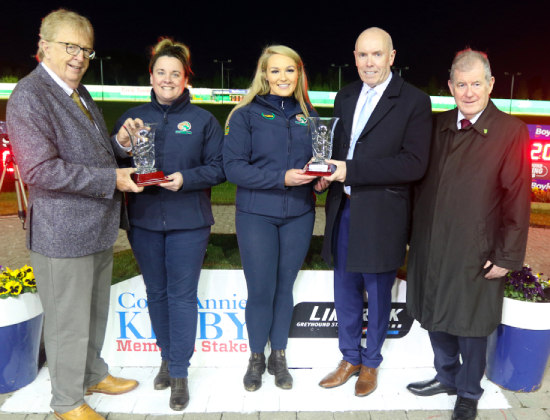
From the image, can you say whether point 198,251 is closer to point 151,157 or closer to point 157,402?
point 151,157

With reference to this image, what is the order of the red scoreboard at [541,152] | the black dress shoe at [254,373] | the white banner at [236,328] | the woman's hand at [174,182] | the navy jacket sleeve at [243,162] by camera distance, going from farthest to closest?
the red scoreboard at [541,152] < the white banner at [236,328] < the black dress shoe at [254,373] < the navy jacket sleeve at [243,162] < the woman's hand at [174,182]

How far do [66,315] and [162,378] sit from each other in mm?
820

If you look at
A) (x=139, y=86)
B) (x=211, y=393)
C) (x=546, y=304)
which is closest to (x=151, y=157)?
(x=211, y=393)

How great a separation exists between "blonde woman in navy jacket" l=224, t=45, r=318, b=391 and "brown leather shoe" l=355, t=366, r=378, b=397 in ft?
2.31

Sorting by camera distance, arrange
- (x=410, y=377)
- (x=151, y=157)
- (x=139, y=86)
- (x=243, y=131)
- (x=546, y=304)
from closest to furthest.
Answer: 1. (x=151, y=157)
2. (x=243, y=131)
3. (x=546, y=304)
4. (x=410, y=377)
5. (x=139, y=86)

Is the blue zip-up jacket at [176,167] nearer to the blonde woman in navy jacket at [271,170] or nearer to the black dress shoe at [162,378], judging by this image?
the blonde woman in navy jacket at [271,170]

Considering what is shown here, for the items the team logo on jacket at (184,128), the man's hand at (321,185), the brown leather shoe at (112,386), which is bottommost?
the brown leather shoe at (112,386)

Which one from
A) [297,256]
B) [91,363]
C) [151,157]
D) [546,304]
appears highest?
[151,157]

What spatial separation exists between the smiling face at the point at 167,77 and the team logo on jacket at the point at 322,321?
62.8 inches

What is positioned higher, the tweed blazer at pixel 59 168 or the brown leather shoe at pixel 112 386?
the tweed blazer at pixel 59 168

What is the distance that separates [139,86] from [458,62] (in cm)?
4652

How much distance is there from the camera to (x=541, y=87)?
46.5m

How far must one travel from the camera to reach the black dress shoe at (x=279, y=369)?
8.77ft

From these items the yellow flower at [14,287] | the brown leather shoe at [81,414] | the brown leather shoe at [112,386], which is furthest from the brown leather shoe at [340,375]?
the yellow flower at [14,287]
